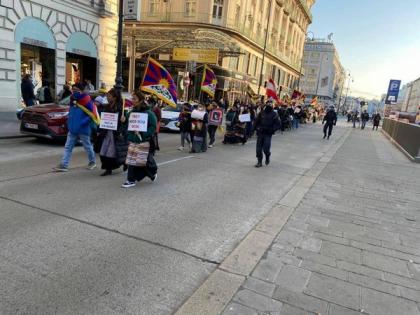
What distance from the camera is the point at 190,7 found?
3775 cm

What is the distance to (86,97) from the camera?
730 cm

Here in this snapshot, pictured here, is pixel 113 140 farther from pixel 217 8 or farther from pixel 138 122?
pixel 217 8

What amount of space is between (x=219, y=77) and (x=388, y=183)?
28.3 meters

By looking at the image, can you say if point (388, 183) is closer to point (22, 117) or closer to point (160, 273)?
point (160, 273)

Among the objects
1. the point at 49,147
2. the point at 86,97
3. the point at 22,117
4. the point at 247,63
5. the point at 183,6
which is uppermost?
the point at 183,6

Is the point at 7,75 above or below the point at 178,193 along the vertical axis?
above

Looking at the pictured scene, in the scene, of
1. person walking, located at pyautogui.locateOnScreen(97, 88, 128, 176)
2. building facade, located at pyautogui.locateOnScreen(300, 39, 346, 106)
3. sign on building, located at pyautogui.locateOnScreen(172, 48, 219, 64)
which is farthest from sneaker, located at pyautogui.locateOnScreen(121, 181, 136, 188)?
building facade, located at pyautogui.locateOnScreen(300, 39, 346, 106)

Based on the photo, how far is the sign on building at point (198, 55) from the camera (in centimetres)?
2786

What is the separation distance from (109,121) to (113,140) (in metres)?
0.37

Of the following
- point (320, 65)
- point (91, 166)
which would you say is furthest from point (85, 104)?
point (320, 65)

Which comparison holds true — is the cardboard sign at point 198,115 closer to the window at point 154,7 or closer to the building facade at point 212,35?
the building facade at point 212,35

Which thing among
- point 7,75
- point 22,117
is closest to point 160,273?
point 22,117

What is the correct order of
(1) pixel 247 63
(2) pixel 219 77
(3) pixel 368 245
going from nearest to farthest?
1. (3) pixel 368 245
2. (2) pixel 219 77
3. (1) pixel 247 63

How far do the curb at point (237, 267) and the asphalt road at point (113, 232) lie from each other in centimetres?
12
